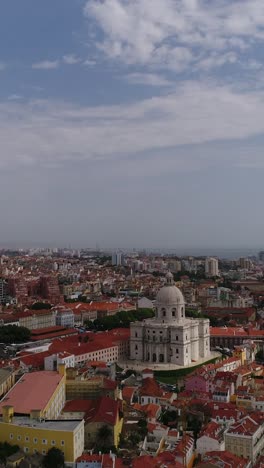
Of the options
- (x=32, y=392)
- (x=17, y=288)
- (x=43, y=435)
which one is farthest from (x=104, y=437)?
(x=17, y=288)

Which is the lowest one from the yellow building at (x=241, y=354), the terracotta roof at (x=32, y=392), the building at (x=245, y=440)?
the building at (x=245, y=440)

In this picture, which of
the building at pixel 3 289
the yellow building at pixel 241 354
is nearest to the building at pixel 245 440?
the yellow building at pixel 241 354

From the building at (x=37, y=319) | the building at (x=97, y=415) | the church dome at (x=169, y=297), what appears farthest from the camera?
the building at (x=37, y=319)

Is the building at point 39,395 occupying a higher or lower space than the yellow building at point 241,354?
higher

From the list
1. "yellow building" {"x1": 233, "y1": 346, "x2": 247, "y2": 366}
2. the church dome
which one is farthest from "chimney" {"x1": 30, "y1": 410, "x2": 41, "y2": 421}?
the church dome

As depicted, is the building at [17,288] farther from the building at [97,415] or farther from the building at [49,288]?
the building at [97,415]

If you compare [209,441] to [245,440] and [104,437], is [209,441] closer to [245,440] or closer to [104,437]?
[245,440]

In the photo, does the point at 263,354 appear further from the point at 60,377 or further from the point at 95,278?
the point at 95,278
